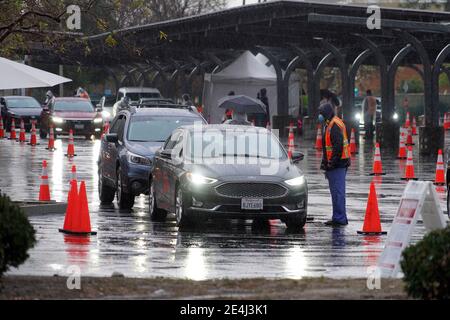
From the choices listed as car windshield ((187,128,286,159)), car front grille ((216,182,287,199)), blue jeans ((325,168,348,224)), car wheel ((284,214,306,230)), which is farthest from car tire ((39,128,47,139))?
car front grille ((216,182,287,199))

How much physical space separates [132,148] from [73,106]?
2966 centimetres

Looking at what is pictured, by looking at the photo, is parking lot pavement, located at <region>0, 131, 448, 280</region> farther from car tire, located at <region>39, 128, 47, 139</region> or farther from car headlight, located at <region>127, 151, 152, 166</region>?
car tire, located at <region>39, 128, 47, 139</region>

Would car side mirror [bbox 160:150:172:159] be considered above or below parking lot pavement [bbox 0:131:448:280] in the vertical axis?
above

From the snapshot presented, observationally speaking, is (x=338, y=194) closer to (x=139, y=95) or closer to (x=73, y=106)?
(x=73, y=106)

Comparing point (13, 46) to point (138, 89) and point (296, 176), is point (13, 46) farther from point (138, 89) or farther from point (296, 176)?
point (138, 89)

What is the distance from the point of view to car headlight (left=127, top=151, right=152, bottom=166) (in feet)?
75.5

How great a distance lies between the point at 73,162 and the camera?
1454 inches

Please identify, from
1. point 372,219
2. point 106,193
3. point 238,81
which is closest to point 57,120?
point 238,81

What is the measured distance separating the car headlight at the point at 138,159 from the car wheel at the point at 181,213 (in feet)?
10.7

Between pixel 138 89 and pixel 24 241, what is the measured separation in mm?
52507

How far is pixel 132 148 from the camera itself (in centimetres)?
2342

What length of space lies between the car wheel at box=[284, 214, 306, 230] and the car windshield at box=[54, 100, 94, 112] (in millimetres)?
33392

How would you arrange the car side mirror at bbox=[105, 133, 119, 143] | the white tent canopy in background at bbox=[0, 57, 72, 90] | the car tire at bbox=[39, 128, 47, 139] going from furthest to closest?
the car tire at bbox=[39, 128, 47, 139], the car side mirror at bbox=[105, 133, 119, 143], the white tent canopy in background at bbox=[0, 57, 72, 90]
